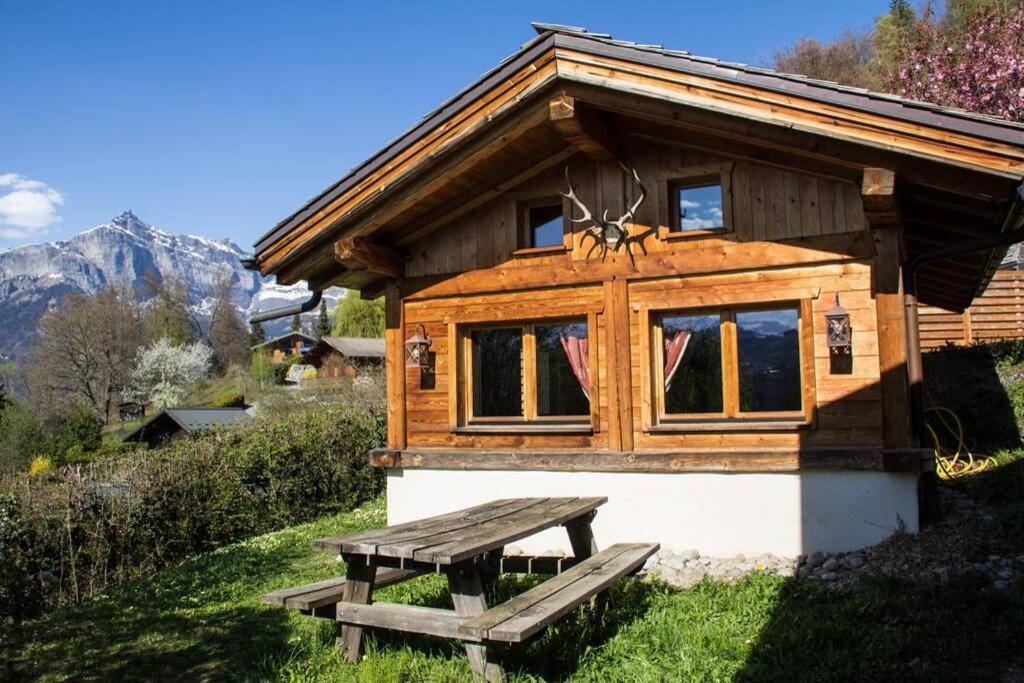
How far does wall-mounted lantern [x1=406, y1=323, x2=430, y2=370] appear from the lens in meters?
9.01

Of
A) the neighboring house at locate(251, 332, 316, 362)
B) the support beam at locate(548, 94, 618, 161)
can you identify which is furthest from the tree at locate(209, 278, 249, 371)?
the support beam at locate(548, 94, 618, 161)

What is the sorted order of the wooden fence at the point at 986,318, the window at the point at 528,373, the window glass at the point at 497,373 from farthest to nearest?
1. the wooden fence at the point at 986,318
2. the window glass at the point at 497,373
3. the window at the point at 528,373

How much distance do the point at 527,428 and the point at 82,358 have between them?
51.0m

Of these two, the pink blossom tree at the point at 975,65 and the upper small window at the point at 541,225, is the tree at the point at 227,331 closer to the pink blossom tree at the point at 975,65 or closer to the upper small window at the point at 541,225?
the pink blossom tree at the point at 975,65

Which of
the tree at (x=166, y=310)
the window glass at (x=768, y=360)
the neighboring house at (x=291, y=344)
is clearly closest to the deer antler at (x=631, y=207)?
the window glass at (x=768, y=360)

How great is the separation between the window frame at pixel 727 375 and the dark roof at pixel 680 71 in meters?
1.86

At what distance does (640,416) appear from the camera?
801 centimetres

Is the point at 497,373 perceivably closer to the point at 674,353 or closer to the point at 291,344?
the point at 674,353

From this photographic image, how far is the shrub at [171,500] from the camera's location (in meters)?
9.25

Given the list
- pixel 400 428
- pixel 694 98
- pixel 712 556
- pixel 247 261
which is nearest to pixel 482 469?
pixel 400 428

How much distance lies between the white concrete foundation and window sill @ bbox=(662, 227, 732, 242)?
232cm

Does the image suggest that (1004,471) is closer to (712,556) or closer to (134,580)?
(712,556)

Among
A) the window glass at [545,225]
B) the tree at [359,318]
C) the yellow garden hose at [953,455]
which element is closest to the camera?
the window glass at [545,225]

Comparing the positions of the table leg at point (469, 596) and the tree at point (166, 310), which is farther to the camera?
the tree at point (166, 310)
